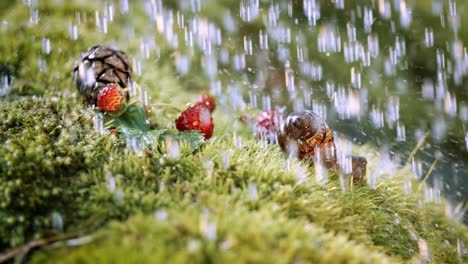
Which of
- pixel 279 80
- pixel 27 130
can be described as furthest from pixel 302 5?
pixel 27 130

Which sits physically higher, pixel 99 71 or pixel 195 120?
pixel 99 71

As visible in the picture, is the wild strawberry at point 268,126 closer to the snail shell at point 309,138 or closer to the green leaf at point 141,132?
the snail shell at point 309,138

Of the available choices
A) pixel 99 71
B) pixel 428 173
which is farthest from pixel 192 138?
pixel 428 173

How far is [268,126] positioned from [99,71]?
0.79m

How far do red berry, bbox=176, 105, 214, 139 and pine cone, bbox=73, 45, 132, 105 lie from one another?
1.19 ft

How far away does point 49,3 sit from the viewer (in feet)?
9.84

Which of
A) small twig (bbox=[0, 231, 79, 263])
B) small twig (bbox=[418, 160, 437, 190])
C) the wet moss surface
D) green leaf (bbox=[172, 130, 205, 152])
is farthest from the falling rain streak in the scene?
small twig (bbox=[0, 231, 79, 263])

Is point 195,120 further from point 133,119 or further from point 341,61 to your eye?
point 341,61

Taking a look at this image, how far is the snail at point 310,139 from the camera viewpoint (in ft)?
5.41

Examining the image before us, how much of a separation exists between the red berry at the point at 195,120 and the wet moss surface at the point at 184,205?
4.6 inches

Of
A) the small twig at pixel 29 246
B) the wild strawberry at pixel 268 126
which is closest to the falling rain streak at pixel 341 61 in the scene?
the wild strawberry at pixel 268 126

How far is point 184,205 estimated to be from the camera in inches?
45.4

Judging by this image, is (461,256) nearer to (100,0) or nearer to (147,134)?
(147,134)

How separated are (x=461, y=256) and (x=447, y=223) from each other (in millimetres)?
252
